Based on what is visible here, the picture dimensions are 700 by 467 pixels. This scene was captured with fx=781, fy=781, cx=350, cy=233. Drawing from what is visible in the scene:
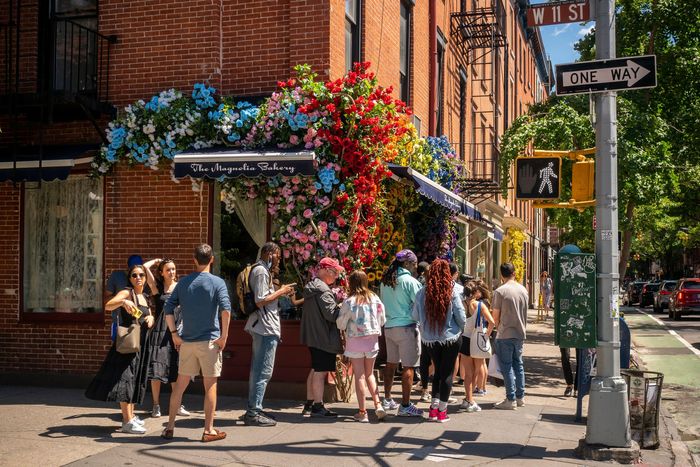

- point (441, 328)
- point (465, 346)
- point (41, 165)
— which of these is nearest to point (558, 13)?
point (441, 328)

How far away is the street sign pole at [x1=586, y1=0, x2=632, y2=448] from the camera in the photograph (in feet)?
23.8

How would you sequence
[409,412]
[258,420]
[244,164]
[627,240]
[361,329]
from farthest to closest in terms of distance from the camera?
[627,240] → [244,164] → [409,412] → [361,329] → [258,420]

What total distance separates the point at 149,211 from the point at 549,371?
7906 millimetres

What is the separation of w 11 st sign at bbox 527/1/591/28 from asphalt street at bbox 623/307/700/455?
4.85 meters

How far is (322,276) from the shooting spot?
9.12 meters

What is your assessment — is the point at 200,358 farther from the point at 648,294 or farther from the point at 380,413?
the point at 648,294

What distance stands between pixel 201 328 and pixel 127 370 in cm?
102

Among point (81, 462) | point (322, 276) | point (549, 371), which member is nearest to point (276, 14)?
point (322, 276)

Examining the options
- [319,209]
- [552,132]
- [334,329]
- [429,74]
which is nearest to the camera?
[334,329]

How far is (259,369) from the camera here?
850cm

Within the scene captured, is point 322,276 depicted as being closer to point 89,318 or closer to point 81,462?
point 81,462

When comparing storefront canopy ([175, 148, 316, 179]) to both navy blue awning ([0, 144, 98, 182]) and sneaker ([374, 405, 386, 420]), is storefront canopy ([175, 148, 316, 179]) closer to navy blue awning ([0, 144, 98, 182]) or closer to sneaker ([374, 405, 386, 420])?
navy blue awning ([0, 144, 98, 182])

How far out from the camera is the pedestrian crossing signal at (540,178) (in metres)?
8.20

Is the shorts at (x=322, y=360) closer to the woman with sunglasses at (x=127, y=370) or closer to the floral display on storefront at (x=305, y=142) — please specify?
the floral display on storefront at (x=305, y=142)
